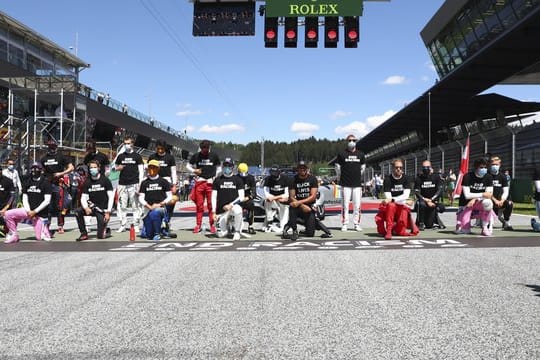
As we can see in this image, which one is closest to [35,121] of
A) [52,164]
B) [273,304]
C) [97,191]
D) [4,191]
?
[52,164]

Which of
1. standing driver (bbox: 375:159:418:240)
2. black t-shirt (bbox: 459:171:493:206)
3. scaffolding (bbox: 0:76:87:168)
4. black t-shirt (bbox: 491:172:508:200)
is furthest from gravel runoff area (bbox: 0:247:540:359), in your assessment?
scaffolding (bbox: 0:76:87:168)

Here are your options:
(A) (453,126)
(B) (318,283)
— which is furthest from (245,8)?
(A) (453,126)

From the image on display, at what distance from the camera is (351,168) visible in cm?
1015

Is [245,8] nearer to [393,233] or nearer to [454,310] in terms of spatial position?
[393,233]

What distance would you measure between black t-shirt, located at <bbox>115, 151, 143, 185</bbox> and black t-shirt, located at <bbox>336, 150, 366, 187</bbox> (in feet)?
13.9

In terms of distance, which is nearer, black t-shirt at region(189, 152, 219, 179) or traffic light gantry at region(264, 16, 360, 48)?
black t-shirt at region(189, 152, 219, 179)

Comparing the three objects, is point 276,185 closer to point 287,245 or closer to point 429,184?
point 287,245

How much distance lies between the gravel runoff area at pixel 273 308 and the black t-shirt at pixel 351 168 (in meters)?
3.79

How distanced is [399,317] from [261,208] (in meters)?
8.83

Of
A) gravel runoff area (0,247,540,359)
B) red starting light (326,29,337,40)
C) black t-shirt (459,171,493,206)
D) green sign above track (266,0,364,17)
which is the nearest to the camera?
gravel runoff area (0,247,540,359)

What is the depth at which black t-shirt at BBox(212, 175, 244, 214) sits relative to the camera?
9.13m

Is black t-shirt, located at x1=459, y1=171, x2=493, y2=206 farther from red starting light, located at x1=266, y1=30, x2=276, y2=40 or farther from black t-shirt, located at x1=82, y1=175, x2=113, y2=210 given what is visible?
red starting light, located at x1=266, y1=30, x2=276, y2=40

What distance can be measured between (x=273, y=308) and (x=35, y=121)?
56.7 feet

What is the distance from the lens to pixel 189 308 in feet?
12.9
